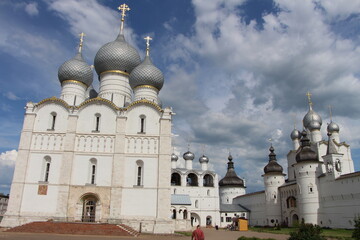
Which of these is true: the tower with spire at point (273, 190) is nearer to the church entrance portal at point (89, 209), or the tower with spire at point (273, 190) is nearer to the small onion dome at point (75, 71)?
the church entrance portal at point (89, 209)

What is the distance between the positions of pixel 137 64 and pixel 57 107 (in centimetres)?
851

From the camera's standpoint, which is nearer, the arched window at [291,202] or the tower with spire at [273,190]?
the arched window at [291,202]

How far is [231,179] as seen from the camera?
181ft

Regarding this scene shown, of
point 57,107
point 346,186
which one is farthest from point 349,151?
point 57,107

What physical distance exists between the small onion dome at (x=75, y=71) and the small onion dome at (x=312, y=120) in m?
31.5

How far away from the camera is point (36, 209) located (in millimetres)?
21547

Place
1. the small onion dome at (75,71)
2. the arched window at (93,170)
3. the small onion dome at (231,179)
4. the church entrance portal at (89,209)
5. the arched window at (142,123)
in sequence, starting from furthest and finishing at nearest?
the small onion dome at (231,179), the small onion dome at (75,71), the arched window at (142,123), the arched window at (93,170), the church entrance portal at (89,209)

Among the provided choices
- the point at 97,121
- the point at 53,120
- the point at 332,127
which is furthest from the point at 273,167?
the point at 53,120

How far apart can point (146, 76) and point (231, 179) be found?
112 feet

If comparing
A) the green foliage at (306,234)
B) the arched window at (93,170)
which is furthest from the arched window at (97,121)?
the green foliage at (306,234)

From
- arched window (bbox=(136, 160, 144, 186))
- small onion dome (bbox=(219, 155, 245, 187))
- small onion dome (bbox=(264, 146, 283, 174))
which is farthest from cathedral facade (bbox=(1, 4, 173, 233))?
small onion dome (bbox=(219, 155, 245, 187))

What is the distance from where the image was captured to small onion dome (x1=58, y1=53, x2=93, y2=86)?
2644cm

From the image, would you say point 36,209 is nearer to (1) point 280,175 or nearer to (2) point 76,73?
(2) point 76,73

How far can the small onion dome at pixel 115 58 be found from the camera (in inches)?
1096
